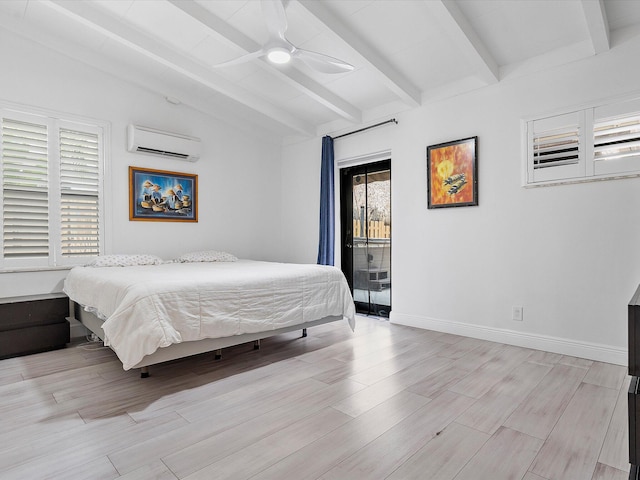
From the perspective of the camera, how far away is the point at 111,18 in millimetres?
3180

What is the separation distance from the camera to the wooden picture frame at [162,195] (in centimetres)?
412

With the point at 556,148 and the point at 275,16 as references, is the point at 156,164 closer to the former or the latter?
the point at 275,16

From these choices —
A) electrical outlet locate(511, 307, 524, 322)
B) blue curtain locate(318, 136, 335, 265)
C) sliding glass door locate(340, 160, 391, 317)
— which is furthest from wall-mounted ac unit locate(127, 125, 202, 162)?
electrical outlet locate(511, 307, 524, 322)

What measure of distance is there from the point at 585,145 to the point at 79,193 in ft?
15.1

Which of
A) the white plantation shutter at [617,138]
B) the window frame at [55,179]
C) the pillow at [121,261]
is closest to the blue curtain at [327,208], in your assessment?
the pillow at [121,261]

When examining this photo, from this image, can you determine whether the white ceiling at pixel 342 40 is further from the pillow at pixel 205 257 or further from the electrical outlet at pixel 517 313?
the electrical outlet at pixel 517 313

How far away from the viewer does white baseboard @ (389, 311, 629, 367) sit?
280 centimetres

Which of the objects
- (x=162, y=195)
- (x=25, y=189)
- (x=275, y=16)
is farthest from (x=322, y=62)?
(x=25, y=189)

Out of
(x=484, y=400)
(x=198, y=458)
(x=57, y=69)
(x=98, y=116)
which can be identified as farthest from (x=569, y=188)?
(x=57, y=69)

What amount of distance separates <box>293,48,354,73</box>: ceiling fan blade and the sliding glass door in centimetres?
178

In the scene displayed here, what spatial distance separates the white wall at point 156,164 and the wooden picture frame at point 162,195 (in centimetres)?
7

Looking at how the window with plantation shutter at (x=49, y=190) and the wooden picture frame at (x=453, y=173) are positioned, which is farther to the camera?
the wooden picture frame at (x=453, y=173)

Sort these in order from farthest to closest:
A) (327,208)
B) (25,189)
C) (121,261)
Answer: (327,208) → (121,261) → (25,189)

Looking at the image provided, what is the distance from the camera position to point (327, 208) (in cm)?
473
